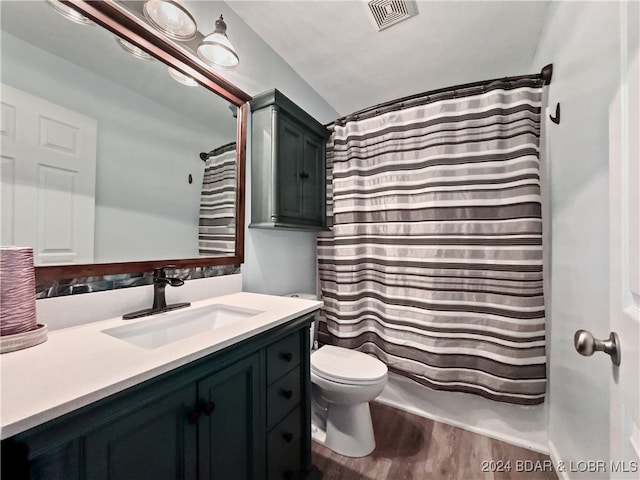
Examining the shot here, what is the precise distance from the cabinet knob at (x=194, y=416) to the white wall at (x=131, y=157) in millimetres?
672

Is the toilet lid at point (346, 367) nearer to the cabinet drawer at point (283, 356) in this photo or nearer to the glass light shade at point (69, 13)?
the cabinet drawer at point (283, 356)

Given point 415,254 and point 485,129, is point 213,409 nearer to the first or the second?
point 415,254

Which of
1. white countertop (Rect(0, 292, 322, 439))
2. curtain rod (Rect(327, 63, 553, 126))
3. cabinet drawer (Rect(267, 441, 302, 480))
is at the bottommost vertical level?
cabinet drawer (Rect(267, 441, 302, 480))

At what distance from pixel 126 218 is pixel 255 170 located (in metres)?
0.75

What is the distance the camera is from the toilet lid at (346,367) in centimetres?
139

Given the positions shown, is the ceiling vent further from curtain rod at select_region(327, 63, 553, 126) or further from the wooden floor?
the wooden floor

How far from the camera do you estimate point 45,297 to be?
33.5 inches

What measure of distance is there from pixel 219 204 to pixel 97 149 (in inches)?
21.9

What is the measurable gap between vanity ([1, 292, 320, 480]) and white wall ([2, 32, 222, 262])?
335 millimetres

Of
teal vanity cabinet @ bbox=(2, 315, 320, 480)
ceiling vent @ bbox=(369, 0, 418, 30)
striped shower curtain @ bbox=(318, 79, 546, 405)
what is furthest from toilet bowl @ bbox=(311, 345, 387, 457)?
ceiling vent @ bbox=(369, 0, 418, 30)

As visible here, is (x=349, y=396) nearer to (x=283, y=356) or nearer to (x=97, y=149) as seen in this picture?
(x=283, y=356)

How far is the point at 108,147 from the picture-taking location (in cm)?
102

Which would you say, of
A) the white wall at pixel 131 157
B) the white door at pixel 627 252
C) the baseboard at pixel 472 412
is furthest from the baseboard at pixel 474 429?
the white wall at pixel 131 157

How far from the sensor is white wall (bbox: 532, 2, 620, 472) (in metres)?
0.92
